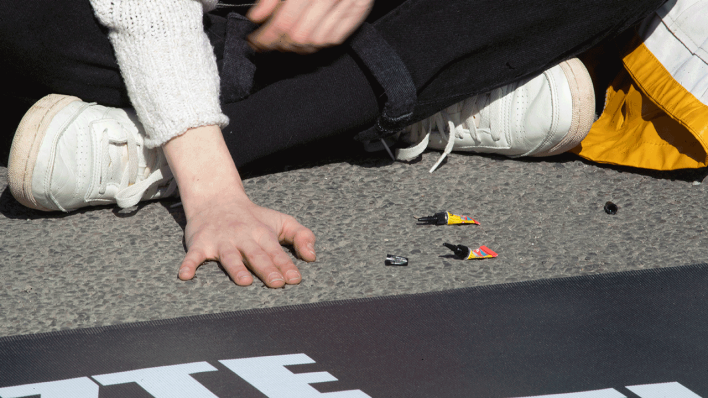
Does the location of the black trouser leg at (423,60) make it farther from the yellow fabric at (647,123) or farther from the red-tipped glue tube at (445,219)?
the red-tipped glue tube at (445,219)

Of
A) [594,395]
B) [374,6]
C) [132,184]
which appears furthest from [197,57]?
[594,395]

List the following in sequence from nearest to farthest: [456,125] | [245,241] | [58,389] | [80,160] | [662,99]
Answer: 1. [58,389]
2. [245,241]
3. [80,160]
4. [662,99]
5. [456,125]

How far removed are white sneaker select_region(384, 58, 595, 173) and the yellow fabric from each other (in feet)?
0.39

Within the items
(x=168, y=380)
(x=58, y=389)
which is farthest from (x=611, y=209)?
(x=58, y=389)

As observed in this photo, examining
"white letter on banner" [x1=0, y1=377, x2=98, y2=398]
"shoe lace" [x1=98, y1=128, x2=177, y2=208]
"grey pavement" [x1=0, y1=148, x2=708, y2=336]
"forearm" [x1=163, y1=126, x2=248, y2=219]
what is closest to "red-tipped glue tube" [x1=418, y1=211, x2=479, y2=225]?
"grey pavement" [x1=0, y1=148, x2=708, y2=336]

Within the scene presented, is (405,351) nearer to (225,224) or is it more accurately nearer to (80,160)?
(225,224)

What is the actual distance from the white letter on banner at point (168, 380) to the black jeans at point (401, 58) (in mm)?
560

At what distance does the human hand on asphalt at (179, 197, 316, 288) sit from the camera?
1059 mm

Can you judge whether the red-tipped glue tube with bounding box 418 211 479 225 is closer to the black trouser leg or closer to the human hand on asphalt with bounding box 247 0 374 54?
the black trouser leg

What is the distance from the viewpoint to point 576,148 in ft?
4.95

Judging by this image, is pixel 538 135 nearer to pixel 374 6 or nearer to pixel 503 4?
pixel 503 4

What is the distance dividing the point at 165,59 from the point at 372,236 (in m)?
0.52

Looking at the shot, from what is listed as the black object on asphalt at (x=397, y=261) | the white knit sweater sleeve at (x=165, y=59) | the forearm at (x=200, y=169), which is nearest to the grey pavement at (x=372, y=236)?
the black object on asphalt at (x=397, y=261)

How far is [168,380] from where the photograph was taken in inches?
33.5
